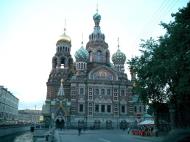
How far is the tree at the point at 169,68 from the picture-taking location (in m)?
22.1

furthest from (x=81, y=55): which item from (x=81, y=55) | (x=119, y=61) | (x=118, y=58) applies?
Answer: (x=119, y=61)

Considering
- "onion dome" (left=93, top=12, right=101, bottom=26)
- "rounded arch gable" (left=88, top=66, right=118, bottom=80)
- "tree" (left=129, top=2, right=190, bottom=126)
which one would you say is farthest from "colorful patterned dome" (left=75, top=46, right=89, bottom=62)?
"tree" (left=129, top=2, right=190, bottom=126)

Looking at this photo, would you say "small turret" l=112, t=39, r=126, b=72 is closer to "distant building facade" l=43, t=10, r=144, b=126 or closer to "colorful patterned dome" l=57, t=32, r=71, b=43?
"distant building facade" l=43, t=10, r=144, b=126

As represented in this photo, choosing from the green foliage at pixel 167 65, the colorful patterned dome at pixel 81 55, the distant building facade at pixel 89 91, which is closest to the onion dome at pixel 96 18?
the distant building facade at pixel 89 91

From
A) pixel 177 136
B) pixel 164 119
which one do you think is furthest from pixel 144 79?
pixel 177 136

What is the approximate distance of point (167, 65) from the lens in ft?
78.4

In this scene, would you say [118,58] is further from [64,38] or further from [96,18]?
[64,38]

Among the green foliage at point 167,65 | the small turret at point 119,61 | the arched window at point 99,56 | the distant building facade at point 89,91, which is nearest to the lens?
the green foliage at point 167,65

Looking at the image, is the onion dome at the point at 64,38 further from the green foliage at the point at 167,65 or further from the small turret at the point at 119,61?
the green foliage at the point at 167,65

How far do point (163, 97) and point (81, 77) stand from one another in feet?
124

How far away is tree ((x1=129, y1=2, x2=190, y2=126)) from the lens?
872 inches

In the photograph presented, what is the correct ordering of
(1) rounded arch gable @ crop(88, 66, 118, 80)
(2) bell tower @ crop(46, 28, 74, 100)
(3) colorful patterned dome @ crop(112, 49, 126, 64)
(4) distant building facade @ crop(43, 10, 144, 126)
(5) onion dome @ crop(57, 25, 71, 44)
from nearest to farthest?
(4) distant building facade @ crop(43, 10, 144, 126) → (1) rounded arch gable @ crop(88, 66, 118, 80) → (2) bell tower @ crop(46, 28, 74, 100) → (3) colorful patterned dome @ crop(112, 49, 126, 64) → (5) onion dome @ crop(57, 25, 71, 44)

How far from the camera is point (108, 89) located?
70.1 metres

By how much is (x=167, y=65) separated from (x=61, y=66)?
5569 centimetres
